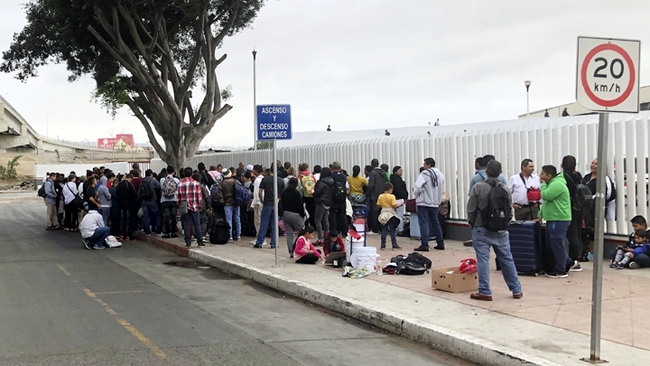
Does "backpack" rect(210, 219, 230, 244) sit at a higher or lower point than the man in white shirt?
lower

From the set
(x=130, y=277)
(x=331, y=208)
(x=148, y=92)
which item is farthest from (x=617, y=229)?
(x=148, y=92)

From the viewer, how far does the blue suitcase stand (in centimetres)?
973

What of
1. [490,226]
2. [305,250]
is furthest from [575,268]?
[305,250]

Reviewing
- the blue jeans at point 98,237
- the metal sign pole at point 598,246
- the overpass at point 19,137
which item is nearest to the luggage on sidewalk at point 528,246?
the metal sign pole at point 598,246

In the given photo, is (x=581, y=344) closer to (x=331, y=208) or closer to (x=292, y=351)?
(x=292, y=351)

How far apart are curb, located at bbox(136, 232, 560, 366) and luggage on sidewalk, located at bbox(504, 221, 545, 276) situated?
3.30m

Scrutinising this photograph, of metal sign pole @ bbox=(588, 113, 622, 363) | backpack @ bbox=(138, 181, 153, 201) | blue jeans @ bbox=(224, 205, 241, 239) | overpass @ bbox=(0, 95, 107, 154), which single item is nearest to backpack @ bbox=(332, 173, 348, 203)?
blue jeans @ bbox=(224, 205, 241, 239)

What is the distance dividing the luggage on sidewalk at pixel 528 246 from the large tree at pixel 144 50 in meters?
17.7

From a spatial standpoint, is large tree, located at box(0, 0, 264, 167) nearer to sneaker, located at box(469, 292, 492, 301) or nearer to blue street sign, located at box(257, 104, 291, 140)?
blue street sign, located at box(257, 104, 291, 140)

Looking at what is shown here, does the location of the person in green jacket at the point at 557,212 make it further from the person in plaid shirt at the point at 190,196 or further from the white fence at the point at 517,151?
the person in plaid shirt at the point at 190,196

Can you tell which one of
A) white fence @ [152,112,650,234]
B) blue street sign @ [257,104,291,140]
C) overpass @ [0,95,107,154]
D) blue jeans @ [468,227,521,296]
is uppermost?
overpass @ [0,95,107,154]

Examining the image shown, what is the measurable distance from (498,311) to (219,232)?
903cm

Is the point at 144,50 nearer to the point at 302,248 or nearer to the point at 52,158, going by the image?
the point at 302,248

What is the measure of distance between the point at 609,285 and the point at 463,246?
4910mm
